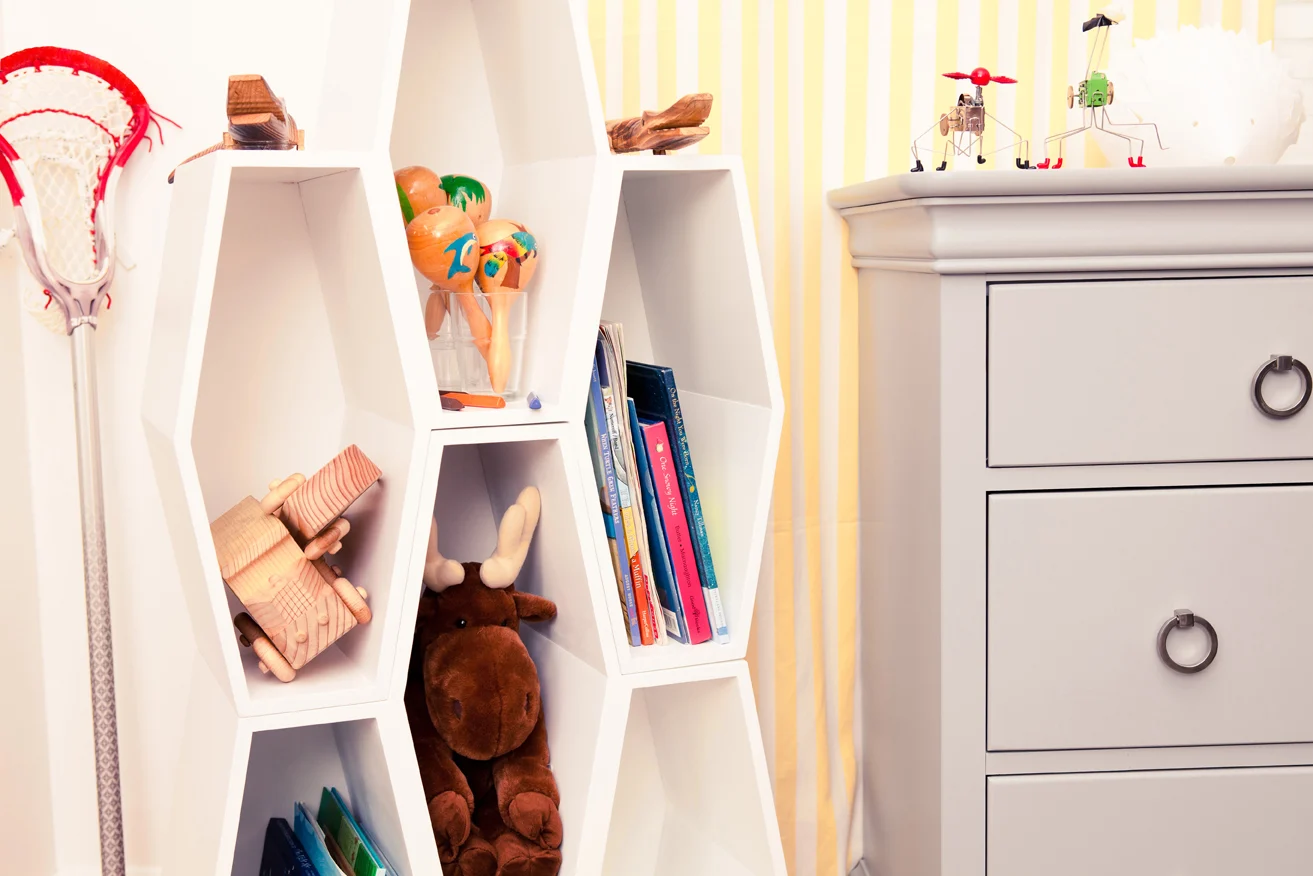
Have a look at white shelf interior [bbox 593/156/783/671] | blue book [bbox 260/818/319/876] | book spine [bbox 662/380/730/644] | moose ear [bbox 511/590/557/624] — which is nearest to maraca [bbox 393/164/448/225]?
white shelf interior [bbox 593/156/783/671]

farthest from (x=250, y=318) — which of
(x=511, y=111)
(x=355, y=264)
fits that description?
(x=511, y=111)

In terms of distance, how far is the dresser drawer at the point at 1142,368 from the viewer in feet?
3.56

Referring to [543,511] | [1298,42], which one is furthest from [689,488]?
[1298,42]

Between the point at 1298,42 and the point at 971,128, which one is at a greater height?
the point at 1298,42

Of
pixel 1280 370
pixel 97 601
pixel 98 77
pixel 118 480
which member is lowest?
pixel 97 601

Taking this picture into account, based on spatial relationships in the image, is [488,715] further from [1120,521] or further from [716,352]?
[1120,521]

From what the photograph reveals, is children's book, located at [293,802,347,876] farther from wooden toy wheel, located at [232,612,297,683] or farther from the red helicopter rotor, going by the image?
the red helicopter rotor

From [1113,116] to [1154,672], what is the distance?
657 mm

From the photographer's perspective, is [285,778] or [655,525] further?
[285,778]

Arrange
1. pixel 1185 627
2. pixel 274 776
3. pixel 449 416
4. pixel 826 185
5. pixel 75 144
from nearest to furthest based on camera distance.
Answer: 1. pixel 449 416
2. pixel 1185 627
3. pixel 75 144
4. pixel 274 776
5. pixel 826 185

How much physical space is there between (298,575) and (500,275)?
355mm

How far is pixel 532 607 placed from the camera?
45.8 inches

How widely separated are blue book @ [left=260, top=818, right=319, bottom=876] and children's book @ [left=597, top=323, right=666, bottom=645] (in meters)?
0.44

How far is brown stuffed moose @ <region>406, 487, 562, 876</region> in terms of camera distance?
110 cm
